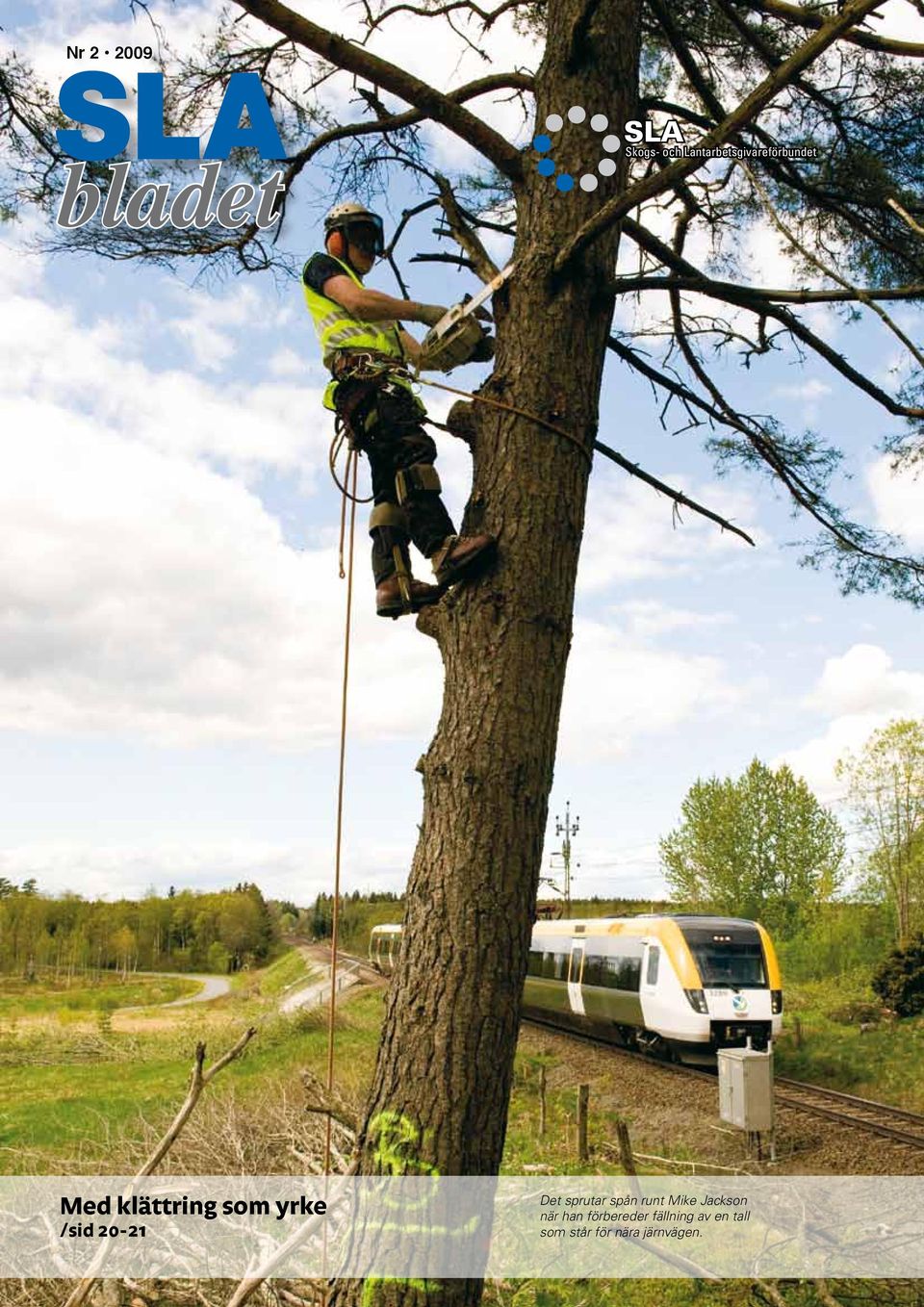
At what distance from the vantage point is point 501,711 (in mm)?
2652

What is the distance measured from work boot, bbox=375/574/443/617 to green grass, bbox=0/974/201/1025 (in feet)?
104

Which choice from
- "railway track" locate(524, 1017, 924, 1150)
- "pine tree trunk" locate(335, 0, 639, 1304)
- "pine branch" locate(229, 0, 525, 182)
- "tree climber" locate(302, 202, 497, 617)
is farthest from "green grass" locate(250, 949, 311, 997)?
"pine branch" locate(229, 0, 525, 182)

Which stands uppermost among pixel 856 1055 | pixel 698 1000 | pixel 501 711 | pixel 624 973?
pixel 501 711

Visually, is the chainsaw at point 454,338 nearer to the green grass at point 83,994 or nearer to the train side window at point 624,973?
the train side window at point 624,973

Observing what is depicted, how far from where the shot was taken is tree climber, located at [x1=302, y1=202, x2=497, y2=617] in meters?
3.31

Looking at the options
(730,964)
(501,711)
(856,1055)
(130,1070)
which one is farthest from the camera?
(130,1070)

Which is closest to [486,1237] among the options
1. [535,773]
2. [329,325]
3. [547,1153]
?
[535,773]

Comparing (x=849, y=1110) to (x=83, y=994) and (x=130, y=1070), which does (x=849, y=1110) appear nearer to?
(x=130, y=1070)

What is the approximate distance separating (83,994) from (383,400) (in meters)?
44.6

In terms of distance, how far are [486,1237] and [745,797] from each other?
30.1 metres

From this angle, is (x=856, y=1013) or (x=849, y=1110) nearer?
(x=849, y=1110)

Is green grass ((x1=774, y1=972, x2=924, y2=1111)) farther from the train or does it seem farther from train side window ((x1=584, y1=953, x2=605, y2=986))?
train side window ((x1=584, y1=953, x2=605, y2=986))

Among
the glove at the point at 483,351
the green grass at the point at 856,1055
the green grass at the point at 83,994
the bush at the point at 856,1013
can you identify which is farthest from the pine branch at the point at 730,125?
the green grass at the point at 83,994

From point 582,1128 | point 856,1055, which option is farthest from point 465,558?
point 856,1055
